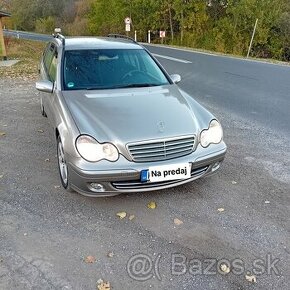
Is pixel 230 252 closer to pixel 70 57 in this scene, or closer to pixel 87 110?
pixel 87 110

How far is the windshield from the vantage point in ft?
13.5

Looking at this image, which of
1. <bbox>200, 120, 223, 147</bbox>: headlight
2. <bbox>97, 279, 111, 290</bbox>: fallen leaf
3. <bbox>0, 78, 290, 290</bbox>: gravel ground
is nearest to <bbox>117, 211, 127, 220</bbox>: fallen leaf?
<bbox>0, 78, 290, 290</bbox>: gravel ground

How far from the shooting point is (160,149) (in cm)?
318

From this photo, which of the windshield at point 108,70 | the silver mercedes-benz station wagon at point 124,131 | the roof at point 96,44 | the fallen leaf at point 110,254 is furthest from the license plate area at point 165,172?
the roof at point 96,44

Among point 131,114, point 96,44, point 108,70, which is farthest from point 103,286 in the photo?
point 96,44

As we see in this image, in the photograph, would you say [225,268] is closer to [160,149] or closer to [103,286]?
[103,286]

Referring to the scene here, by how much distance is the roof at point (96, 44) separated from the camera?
4.55 m

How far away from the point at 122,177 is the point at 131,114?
0.74 m

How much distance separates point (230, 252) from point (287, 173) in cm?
184

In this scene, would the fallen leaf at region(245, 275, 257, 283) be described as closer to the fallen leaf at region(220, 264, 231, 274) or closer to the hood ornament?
the fallen leaf at region(220, 264, 231, 274)

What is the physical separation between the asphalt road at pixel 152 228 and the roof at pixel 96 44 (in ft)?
5.02

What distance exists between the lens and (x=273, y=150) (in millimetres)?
4895

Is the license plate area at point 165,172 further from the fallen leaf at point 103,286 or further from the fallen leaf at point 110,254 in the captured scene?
the fallen leaf at point 103,286

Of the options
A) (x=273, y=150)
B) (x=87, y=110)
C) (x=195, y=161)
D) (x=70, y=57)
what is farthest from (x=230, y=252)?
(x=70, y=57)
